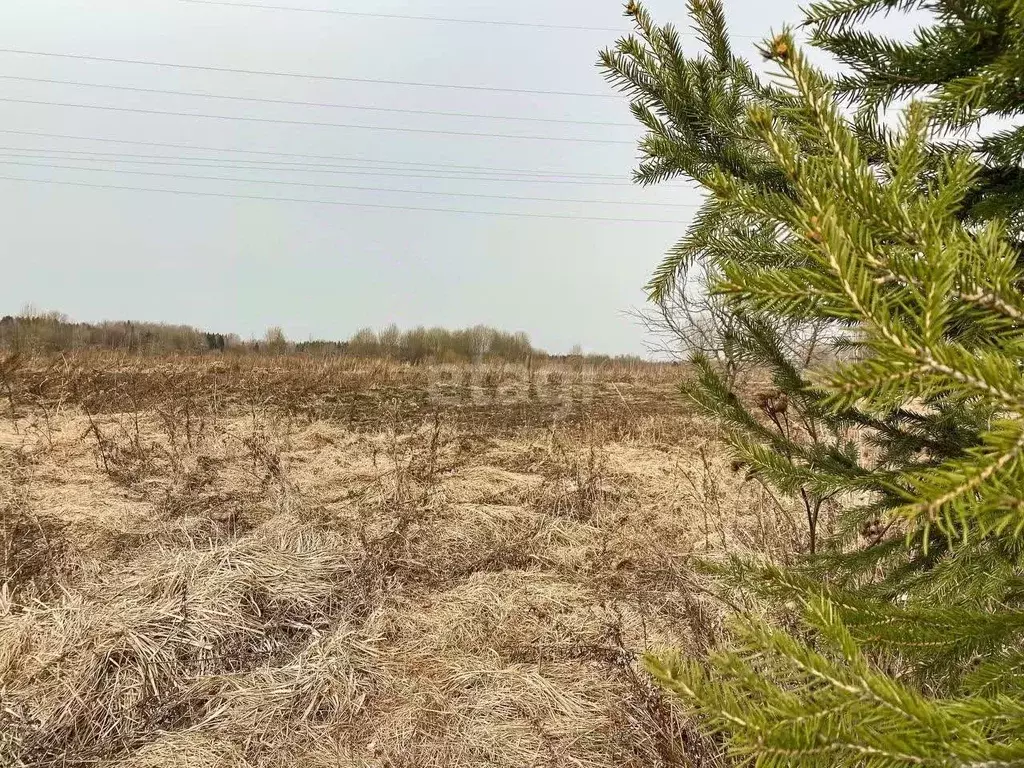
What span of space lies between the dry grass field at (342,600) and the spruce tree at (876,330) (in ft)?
2.29

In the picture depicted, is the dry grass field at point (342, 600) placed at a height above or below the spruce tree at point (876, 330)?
below

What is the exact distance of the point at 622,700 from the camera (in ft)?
8.23

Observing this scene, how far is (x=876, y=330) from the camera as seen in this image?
0.56m

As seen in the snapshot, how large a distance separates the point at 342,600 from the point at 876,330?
3396 millimetres

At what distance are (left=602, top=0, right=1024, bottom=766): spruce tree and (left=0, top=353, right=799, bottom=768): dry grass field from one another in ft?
2.29

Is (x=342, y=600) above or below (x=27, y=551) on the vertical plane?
below

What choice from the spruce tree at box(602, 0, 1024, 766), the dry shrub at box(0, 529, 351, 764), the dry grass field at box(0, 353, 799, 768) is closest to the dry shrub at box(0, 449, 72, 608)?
the dry grass field at box(0, 353, 799, 768)

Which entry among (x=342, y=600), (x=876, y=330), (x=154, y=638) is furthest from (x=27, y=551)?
(x=876, y=330)

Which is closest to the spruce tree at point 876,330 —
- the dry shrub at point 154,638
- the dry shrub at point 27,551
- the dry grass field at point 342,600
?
the dry grass field at point 342,600

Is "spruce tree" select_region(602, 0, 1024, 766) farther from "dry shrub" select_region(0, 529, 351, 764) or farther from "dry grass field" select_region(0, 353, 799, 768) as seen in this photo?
"dry shrub" select_region(0, 529, 351, 764)

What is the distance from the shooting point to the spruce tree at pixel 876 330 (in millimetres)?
Answer: 553

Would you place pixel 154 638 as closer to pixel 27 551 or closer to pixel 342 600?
pixel 342 600

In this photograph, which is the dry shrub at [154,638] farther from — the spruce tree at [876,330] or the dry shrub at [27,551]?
the spruce tree at [876,330]

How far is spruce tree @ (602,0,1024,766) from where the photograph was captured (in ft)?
1.81
